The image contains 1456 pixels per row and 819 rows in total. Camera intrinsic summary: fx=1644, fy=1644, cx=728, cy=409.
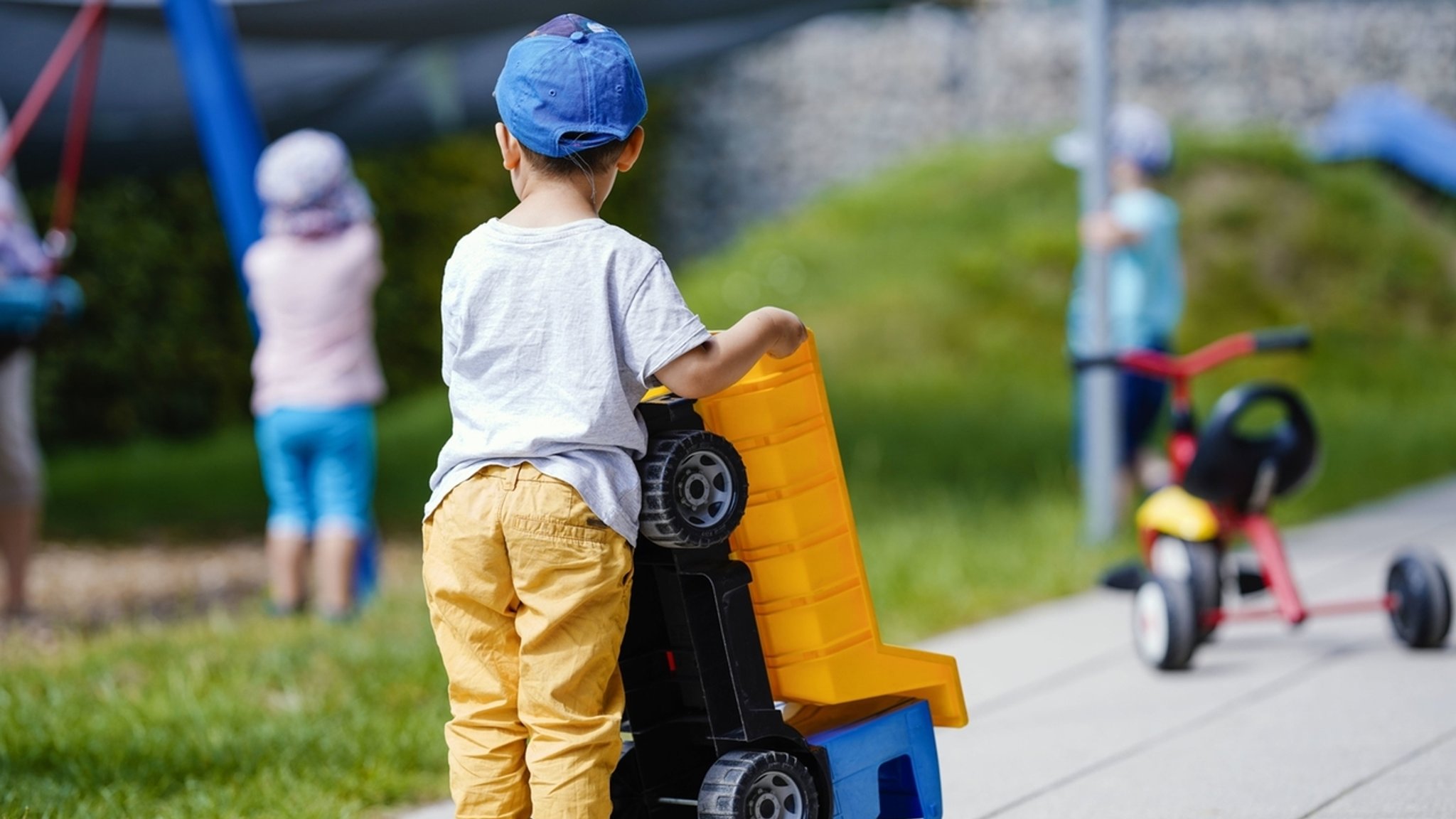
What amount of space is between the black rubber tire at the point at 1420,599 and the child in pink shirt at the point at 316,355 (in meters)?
3.05

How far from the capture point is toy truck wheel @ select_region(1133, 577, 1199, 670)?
4062mm

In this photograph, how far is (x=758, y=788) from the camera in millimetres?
2381

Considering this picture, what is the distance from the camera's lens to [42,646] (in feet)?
16.3

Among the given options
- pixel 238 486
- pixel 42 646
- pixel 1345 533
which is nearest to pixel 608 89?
pixel 42 646

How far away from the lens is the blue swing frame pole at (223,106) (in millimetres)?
5344

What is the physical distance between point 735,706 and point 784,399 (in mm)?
463

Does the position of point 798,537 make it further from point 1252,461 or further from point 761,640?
point 1252,461

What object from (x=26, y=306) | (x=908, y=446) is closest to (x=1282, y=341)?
(x=26, y=306)

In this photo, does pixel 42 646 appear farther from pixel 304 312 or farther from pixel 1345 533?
pixel 1345 533

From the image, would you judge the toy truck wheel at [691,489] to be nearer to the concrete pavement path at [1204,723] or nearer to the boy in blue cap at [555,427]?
the boy in blue cap at [555,427]

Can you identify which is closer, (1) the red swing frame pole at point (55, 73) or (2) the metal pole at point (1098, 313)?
(1) the red swing frame pole at point (55, 73)

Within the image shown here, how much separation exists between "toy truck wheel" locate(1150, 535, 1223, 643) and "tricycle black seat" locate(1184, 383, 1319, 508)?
0.13 m

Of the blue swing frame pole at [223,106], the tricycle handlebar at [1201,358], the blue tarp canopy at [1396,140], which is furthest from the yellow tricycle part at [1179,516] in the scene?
the blue tarp canopy at [1396,140]

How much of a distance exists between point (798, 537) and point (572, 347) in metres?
0.46
